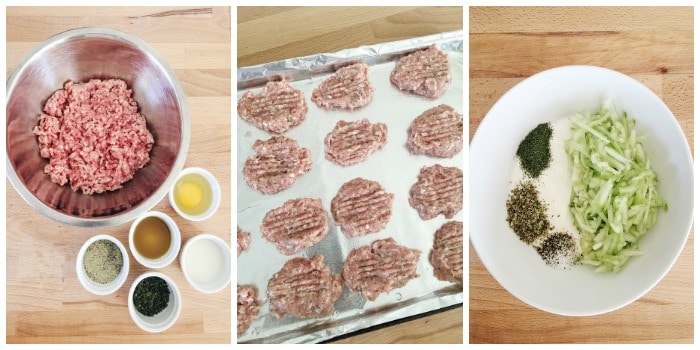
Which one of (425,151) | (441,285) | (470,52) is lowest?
(441,285)

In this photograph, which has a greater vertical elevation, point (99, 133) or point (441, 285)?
point (99, 133)

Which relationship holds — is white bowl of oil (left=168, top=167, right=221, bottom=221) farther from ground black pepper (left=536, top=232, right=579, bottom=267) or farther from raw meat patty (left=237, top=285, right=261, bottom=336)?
ground black pepper (left=536, top=232, right=579, bottom=267)

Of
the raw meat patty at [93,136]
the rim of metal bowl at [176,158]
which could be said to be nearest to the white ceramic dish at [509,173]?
the rim of metal bowl at [176,158]

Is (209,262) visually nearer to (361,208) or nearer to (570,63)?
(361,208)
